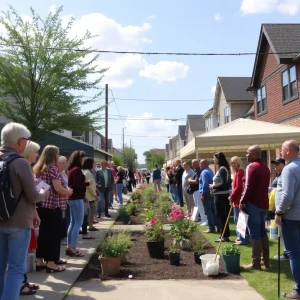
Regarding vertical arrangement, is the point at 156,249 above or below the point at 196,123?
below

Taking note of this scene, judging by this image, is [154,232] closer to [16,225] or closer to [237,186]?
[237,186]

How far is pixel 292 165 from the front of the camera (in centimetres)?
477

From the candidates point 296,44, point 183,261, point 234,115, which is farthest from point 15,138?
point 234,115

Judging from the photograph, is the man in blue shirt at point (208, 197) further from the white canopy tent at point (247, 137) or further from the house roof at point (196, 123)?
the house roof at point (196, 123)

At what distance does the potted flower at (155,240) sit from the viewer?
7.26m

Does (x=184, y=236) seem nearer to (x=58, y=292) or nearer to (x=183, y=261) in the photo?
(x=183, y=261)

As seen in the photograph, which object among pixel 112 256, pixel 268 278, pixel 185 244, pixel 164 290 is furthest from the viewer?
pixel 185 244

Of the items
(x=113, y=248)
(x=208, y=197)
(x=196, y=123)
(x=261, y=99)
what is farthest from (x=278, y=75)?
(x=196, y=123)

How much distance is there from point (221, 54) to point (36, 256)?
38.6 feet

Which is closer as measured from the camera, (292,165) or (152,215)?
(292,165)

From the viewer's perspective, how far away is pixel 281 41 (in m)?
19.4

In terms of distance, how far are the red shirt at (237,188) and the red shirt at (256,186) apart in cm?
155

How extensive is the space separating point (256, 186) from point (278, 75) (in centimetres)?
1489

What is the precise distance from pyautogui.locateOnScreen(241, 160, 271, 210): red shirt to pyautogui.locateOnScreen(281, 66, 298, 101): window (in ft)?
40.6
